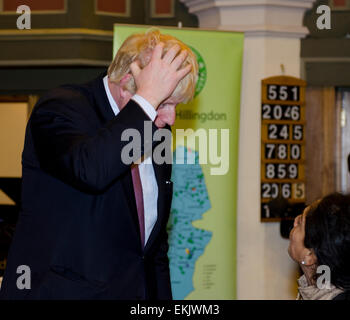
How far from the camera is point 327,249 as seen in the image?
6.21 feet

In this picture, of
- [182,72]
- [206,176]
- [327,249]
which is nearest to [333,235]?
[327,249]

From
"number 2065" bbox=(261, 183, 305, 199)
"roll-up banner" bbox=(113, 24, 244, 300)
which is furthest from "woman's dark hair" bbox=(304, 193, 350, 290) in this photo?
"number 2065" bbox=(261, 183, 305, 199)

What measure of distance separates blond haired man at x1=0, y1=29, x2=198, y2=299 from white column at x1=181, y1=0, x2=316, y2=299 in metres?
3.47

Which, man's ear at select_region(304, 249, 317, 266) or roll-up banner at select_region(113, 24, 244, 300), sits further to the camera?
roll-up banner at select_region(113, 24, 244, 300)

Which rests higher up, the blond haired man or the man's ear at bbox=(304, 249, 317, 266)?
the blond haired man

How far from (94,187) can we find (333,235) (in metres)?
0.79

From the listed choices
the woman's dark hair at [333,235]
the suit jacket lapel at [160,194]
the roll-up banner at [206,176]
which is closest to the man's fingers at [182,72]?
the suit jacket lapel at [160,194]

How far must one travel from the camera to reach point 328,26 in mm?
5641

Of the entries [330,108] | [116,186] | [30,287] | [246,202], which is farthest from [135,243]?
[330,108]

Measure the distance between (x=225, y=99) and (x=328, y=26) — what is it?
5.38 feet

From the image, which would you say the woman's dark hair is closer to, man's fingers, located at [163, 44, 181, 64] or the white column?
man's fingers, located at [163, 44, 181, 64]

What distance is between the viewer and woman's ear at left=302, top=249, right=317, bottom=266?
199 centimetres

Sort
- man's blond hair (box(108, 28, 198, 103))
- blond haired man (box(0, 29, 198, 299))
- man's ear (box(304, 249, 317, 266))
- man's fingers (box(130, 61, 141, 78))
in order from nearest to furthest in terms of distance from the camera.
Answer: blond haired man (box(0, 29, 198, 299)), man's fingers (box(130, 61, 141, 78)), man's blond hair (box(108, 28, 198, 103)), man's ear (box(304, 249, 317, 266))
